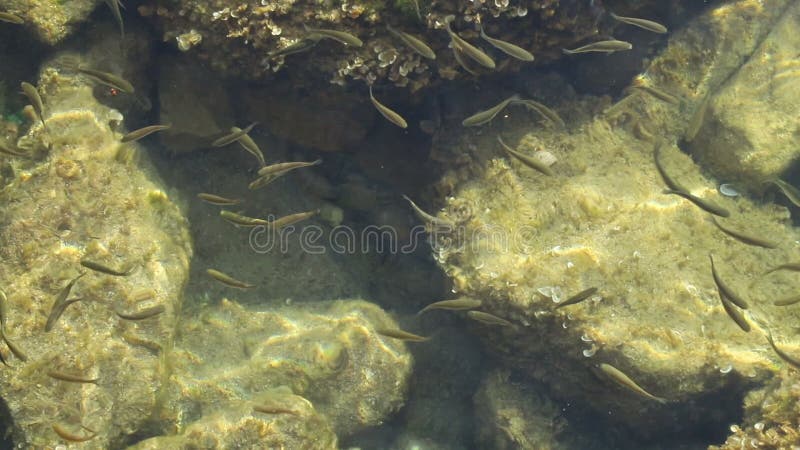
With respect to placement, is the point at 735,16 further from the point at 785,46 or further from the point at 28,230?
the point at 28,230

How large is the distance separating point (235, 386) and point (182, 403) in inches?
21.7

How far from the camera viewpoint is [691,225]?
19.6ft

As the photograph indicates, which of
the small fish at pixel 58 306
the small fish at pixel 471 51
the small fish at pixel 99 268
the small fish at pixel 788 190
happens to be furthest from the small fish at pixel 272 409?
the small fish at pixel 788 190

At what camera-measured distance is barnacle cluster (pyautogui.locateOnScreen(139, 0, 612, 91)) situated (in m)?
4.95

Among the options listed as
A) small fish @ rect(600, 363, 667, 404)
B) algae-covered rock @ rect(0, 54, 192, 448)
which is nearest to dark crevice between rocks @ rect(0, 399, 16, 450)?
algae-covered rock @ rect(0, 54, 192, 448)

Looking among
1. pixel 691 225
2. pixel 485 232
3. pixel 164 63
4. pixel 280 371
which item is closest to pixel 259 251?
pixel 280 371

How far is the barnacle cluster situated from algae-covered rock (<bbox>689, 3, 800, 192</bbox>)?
8.14 feet

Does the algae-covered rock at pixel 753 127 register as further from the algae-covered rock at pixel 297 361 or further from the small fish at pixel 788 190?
the algae-covered rock at pixel 297 361

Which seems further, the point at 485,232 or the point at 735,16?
the point at 735,16

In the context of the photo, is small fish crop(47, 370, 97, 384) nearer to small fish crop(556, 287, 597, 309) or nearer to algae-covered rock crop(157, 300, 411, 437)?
algae-covered rock crop(157, 300, 411, 437)

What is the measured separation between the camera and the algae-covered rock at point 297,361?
567 cm

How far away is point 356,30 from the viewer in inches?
197

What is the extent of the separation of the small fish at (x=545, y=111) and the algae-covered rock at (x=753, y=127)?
6.60ft

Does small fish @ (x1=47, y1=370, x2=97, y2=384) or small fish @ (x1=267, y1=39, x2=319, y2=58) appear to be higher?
small fish @ (x1=267, y1=39, x2=319, y2=58)
